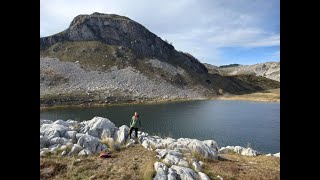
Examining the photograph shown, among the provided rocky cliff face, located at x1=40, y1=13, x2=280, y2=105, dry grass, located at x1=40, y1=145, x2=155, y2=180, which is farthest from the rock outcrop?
rocky cliff face, located at x1=40, y1=13, x2=280, y2=105

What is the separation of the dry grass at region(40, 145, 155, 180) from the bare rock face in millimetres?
108387

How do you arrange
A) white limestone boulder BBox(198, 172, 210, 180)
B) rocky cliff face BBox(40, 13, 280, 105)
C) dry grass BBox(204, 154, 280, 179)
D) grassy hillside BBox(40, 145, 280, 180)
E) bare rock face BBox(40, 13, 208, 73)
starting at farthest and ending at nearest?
bare rock face BBox(40, 13, 208, 73) → rocky cliff face BBox(40, 13, 280, 105) → dry grass BBox(204, 154, 280, 179) → grassy hillside BBox(40, 145, 280, 180) → white limestone boulder BBox(198, 172, 210, 180)

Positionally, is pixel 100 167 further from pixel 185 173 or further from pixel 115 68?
pixel 115 68

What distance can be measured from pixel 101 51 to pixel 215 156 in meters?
104

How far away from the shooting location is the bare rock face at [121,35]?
124169 millimetres

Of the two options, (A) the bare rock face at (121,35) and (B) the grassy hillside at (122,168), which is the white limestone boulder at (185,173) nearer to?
(B) the grassy hillside at (122,168)

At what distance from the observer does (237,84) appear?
126250 millimetres

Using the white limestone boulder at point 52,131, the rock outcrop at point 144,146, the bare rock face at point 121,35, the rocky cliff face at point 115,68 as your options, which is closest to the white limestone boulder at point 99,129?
the rock outcrop at point 144,146

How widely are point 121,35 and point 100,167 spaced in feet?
405

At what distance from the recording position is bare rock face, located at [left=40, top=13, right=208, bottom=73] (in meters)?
124

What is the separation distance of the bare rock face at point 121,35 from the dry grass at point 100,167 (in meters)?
108

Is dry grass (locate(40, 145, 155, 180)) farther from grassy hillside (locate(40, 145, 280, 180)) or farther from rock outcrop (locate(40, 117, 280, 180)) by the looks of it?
rock outcrop (locate(40, 117, 280, 180))
